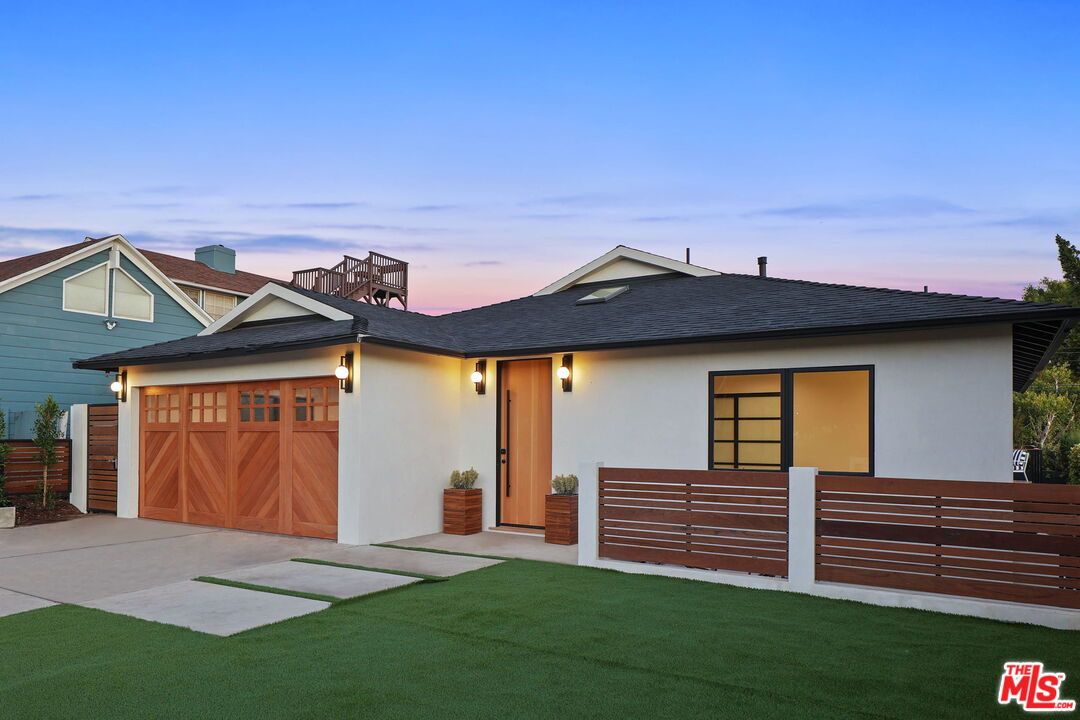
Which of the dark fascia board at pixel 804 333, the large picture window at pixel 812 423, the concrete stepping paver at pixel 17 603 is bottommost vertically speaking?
the concrete stepping paver at pixel 17 603

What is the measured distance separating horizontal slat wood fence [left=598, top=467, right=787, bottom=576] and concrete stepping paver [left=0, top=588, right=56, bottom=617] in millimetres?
5150

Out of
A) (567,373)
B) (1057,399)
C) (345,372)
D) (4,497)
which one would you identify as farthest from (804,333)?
(1057,399)

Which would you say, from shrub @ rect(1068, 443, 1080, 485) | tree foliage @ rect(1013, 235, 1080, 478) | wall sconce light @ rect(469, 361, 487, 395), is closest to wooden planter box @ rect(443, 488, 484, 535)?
wall sconce light @ rect(469, 361, 487, 395)

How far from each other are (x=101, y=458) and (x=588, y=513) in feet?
31.2

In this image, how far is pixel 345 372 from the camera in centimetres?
898

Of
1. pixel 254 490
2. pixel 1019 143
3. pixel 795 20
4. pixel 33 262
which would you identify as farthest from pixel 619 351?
pixel 33 262

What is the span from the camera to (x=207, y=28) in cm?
1208

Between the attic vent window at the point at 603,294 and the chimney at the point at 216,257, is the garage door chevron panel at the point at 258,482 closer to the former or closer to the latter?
the attic vent window at the point at 603,294

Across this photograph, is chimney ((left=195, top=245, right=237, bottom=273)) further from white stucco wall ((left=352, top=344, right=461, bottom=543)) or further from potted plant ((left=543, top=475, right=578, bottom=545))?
potted plant ((left=543, top=475, right=578, bottom=545))

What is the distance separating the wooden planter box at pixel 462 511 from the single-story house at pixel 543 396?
22cm

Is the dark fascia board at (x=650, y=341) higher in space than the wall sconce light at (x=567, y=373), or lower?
higher

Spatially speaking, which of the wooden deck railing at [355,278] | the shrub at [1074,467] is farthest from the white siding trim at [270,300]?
the shrub at [1074,467]

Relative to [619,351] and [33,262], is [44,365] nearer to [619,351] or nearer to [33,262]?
[33,262]

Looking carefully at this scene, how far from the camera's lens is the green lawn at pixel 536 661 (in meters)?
3.61
